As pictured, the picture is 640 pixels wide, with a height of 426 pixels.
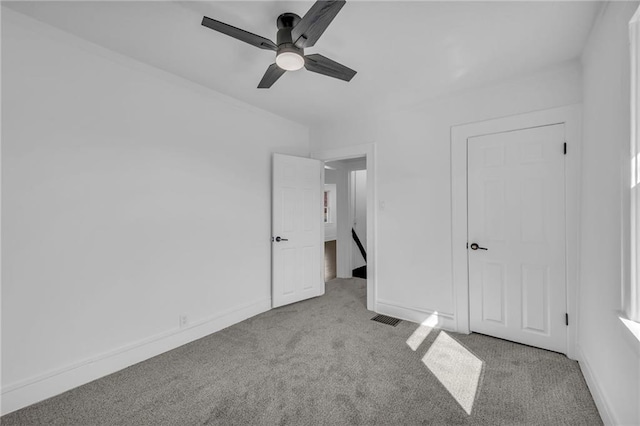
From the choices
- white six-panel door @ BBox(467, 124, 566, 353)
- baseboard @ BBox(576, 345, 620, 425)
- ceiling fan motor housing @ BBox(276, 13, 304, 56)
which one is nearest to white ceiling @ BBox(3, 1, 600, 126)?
ceiling fan motor housing @ BBox(276, 13, 304, 56)

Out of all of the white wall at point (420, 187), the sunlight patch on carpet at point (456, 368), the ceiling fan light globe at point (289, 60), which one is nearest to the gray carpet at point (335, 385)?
the sunlight patch on carpet at point (456, 368)

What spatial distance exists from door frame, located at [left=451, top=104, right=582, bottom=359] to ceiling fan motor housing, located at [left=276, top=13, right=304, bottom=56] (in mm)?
1961

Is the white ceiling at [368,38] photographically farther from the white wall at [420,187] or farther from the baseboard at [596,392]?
the baseboard at [596,392]

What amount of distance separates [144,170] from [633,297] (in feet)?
10.9

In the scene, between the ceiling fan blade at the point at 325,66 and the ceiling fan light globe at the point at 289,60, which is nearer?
the ceiling fan light globe at the point at 289,60

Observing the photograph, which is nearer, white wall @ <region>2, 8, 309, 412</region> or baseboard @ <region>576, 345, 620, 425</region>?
baseboard @ <region>576, 345, 620, 425</region>

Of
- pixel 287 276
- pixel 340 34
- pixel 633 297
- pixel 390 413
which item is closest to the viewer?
pixel 633 297

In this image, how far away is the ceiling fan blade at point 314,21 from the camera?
1.35 m

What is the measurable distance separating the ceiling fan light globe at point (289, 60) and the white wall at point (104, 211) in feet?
4.59

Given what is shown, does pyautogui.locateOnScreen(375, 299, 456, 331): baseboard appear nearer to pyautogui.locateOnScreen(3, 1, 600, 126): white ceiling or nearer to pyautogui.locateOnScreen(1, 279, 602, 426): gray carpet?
pyautogui.locateOnScreen(1, 279, 602, 426): gray carpet

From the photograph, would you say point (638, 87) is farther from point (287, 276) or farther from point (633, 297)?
point (287, 276)

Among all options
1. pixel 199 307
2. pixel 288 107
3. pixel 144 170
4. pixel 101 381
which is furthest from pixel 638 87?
pixel 101 381

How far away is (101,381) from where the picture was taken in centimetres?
209

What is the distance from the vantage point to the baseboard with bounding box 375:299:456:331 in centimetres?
295
